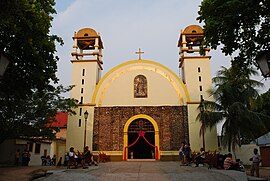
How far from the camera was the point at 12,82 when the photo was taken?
8.51 metres

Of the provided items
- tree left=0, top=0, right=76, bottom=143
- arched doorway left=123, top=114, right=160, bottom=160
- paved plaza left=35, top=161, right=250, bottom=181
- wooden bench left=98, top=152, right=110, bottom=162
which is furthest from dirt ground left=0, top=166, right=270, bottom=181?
arched doorway left=123, top=114, right=160, bottom=160

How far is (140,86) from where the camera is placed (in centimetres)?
2191

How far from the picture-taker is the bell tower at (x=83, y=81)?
20.8 m

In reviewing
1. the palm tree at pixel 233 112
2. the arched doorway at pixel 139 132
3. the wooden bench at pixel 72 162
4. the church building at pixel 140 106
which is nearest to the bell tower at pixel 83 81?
the church building at pixel 140 106

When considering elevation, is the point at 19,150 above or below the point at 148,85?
below

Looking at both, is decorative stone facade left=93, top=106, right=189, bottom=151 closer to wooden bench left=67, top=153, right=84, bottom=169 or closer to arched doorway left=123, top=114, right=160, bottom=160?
arched doorway left=123, top=114, right=160, bottom=160

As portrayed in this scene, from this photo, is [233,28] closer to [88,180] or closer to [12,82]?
[88,180]

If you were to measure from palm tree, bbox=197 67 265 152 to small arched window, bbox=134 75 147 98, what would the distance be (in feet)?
17.1

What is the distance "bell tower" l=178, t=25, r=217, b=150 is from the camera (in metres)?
20.2

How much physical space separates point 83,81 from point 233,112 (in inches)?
483

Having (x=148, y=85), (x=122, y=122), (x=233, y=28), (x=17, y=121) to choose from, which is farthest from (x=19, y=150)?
(x=233, y=28)

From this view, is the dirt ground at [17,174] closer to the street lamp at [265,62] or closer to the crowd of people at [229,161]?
the crowd of people at [229,161]

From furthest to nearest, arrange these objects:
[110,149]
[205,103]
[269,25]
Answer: [110,149]
[205,103]
[269,25]

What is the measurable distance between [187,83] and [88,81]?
27.5 ft
